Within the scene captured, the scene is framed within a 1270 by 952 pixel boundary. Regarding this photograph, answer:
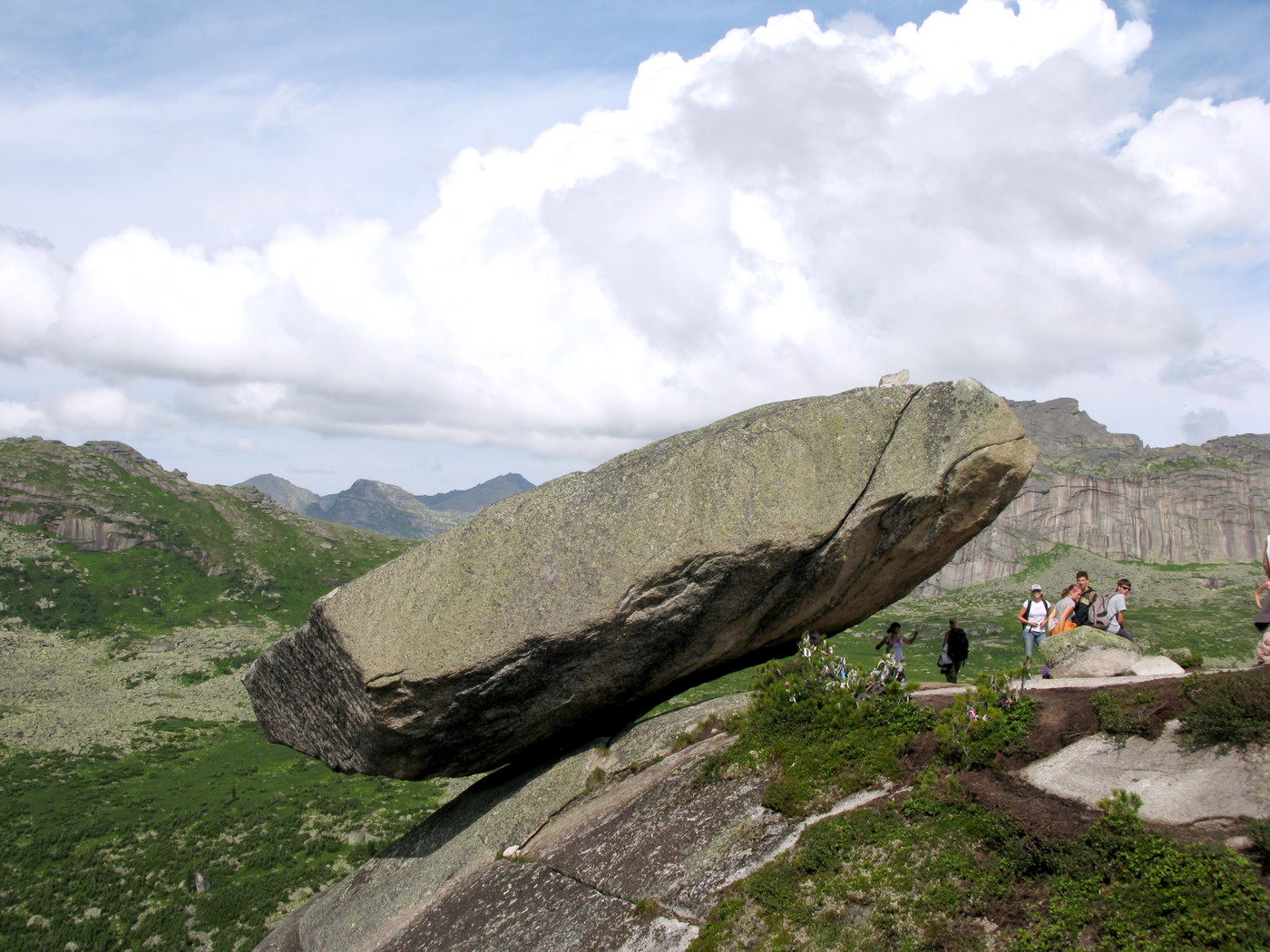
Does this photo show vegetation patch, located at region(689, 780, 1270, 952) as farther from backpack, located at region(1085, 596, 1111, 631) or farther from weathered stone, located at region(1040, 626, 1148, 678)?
backpack, located at region(1085, 596, 1111, 631)

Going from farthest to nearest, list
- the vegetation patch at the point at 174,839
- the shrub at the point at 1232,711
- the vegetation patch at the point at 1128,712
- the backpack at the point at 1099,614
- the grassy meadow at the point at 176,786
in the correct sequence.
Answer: the grassy meadow at the point at 176,786
the vegetation patch at the point at 174,839
the backpack at the point at 1099,614
the vegetation patch at the point at 1128,712
the shrub at the point at 1232,711

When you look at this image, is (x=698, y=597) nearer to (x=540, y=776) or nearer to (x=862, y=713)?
(x=862, y=713)

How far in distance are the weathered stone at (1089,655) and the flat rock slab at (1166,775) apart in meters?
5.06

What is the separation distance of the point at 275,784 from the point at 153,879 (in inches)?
990

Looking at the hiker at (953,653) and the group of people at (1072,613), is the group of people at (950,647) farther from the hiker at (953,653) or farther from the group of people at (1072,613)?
the group of people at (1072,613)

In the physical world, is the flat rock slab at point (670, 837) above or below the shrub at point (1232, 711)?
below

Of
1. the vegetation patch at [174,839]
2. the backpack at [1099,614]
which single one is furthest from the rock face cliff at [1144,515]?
the backpack at [1099,614]

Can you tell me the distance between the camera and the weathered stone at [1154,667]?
1510 centimetres

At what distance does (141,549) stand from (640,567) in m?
170

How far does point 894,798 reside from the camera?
11.8m

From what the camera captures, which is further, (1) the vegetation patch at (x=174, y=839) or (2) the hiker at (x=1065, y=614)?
(1) the vegetation patch at (x=174, y=839)

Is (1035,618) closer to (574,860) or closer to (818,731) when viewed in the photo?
(818,731)

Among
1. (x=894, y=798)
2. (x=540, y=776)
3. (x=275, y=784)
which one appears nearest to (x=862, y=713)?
(x=894, y=798)

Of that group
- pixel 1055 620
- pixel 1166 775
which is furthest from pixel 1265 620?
pixel 1055 620
